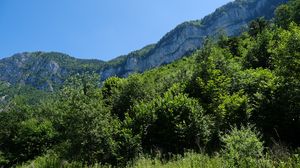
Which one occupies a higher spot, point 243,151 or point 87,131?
point 87,131

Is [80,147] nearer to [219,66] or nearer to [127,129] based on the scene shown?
[127,129]

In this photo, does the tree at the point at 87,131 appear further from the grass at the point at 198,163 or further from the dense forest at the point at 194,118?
the grass at the point at 198,163

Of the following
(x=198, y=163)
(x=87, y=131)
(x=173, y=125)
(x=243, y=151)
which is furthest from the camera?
(x=87, y=131)

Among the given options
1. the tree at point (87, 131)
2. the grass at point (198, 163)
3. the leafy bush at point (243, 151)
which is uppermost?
the tree at point (87, 131)

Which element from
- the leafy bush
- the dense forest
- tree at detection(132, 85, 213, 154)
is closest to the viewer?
the leafy bush

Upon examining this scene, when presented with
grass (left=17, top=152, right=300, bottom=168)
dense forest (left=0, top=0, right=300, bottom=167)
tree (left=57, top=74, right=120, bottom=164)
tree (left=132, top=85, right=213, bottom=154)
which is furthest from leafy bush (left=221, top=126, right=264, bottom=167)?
tree (left=57, top=74, right=120, bottom=164)

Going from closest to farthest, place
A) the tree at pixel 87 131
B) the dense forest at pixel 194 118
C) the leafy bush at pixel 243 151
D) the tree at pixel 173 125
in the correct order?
the leafy bush at pixel 243 151
the dense forest at pixel 194 118
the tree at pixel 173 125
the tree at pixel 87 131

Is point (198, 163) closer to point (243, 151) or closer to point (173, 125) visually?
point (243, 151)

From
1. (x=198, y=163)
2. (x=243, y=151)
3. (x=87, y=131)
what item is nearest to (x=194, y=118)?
(x=198, y=163)

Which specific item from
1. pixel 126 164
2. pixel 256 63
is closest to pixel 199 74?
pixel 126 164

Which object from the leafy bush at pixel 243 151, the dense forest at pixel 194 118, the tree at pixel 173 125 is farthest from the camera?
the tree at pixel 173 125

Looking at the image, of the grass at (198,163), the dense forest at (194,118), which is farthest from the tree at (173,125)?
the grass at (198,163)

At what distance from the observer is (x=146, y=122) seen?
2178cm

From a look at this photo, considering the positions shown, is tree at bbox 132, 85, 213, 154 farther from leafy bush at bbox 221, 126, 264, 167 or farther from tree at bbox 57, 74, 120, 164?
leafy bush at bbox 221, 126, 264, 167
